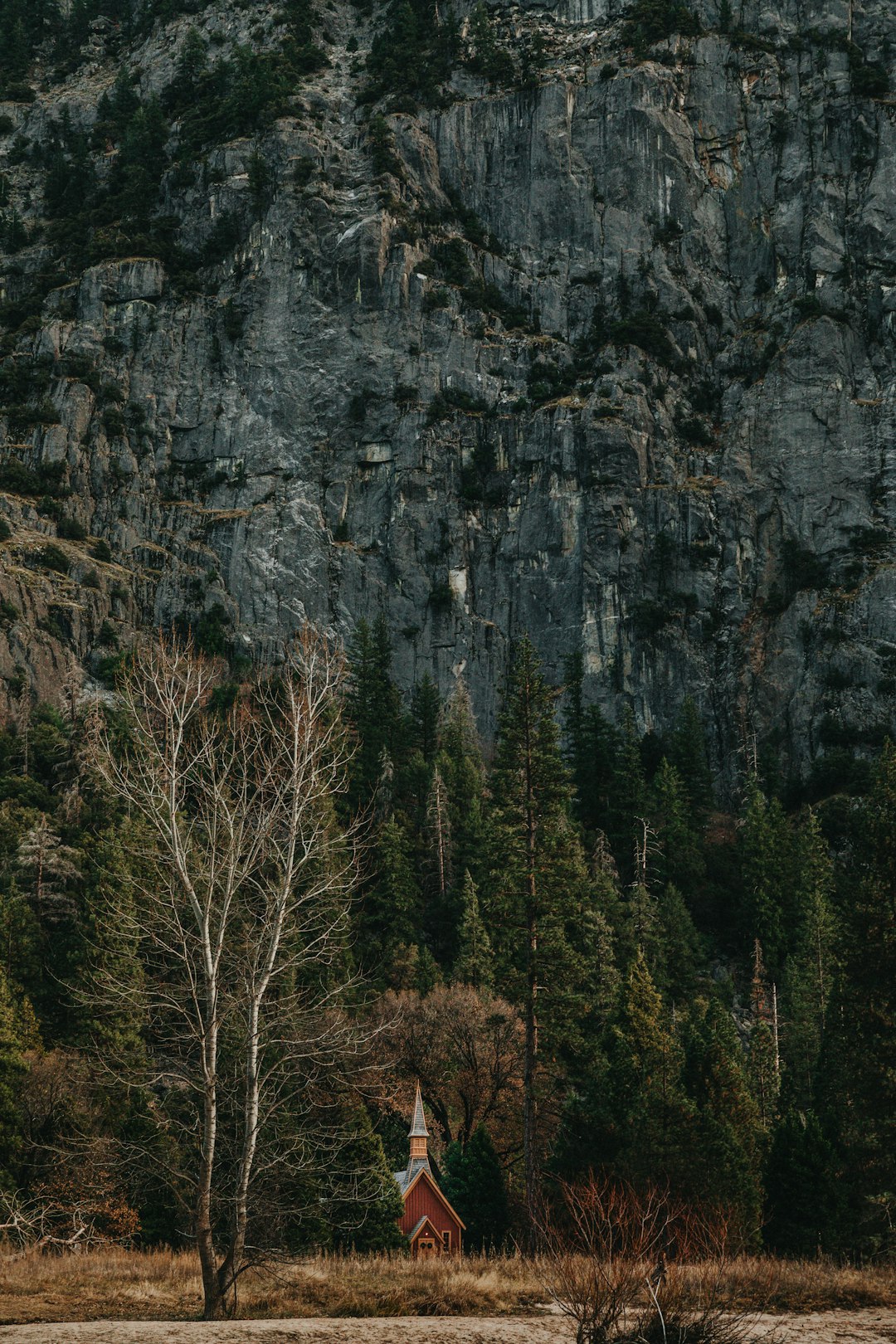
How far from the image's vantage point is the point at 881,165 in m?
122

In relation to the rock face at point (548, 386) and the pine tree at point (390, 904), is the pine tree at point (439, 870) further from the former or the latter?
the rock face at point (548, 386)

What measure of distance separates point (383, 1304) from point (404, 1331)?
182 centimetres

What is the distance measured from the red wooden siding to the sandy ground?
24.5m

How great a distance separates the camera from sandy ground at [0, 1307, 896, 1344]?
1405 centimetres

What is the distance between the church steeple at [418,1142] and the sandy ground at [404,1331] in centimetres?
2786

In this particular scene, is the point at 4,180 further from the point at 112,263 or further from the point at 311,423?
the point at 311,423

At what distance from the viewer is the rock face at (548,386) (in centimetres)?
10488

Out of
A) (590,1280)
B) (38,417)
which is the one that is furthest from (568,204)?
(590,1280)

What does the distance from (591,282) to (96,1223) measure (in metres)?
103

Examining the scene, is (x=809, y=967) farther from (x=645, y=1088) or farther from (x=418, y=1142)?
(x=645, y=1088)

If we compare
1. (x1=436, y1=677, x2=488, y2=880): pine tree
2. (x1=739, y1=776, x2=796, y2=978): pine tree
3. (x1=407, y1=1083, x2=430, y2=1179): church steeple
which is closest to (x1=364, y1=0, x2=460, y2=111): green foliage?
(x1=436, y1=677, x2=488, y2=880): pine tree

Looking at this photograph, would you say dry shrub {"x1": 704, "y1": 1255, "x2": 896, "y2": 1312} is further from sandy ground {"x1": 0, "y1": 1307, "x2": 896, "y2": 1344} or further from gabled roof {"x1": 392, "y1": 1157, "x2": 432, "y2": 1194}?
gabled roof {"x1": 392, "y1": 1157, "x2": 432, "y2": 1194}

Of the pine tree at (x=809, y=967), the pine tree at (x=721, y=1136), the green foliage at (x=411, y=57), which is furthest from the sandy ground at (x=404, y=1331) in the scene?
the green foliage at (x=411, y=57)

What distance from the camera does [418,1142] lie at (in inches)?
1709
